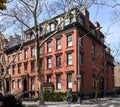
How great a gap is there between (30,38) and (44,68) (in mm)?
8208

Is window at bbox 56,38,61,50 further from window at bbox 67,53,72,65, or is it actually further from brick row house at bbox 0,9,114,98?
window at bbox 67,53,72,65

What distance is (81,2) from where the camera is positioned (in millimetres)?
26375

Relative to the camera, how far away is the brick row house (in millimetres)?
38906

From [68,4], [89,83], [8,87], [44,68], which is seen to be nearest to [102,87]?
[89,83]

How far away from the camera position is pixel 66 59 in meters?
39.7

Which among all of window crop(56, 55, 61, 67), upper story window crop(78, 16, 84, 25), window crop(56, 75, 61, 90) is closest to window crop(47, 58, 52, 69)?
window crop(56, 55, 61, 67)

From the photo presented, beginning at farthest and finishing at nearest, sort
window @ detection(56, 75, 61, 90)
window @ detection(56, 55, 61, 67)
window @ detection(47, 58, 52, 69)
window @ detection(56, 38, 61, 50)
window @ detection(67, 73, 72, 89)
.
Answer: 1. window @ detection(47, 58, 52, 69)
2. window @ detection(56, 38, 61, 50)
3. window @ detection(56, 55, 61, 67)
4. window @ detection(56, 75, 61, 90)
5. window @ detection(67, 73, 72, 89)

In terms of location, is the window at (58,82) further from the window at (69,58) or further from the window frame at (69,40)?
the window frame at (69,40)

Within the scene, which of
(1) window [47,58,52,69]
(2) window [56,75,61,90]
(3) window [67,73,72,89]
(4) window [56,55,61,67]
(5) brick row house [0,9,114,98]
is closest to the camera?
(3) window [67,73,72,89]

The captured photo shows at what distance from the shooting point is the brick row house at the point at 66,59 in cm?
3891

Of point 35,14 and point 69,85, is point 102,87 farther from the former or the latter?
point 35,14

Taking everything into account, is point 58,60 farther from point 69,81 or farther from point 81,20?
point 81,20

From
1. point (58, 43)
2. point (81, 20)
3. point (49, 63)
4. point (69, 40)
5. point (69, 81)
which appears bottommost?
point (69, 81)

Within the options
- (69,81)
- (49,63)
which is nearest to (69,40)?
(49,63)
